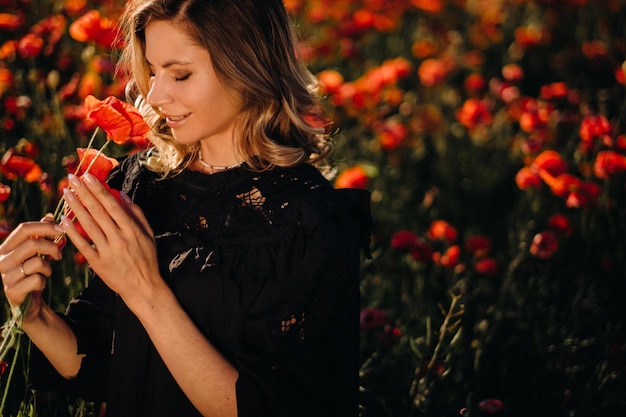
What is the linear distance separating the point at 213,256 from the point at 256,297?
0.42ft

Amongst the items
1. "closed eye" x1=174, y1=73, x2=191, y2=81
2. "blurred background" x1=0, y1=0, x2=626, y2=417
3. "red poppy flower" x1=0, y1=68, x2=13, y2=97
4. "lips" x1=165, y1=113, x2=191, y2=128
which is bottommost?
"blurred background" x1=0, y1=0, x2=626, y2=417

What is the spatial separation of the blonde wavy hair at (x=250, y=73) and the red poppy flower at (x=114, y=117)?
0.20 meters

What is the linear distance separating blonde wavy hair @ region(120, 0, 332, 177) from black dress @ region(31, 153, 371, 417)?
8 centimetres

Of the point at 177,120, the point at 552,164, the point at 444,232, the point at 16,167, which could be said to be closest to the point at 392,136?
the point at 444,232

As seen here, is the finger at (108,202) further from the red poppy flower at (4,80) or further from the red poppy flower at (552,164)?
the red poppy flower at (552,164)

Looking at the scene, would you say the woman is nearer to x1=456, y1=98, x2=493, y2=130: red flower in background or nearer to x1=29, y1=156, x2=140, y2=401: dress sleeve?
x1=29, y1=156, x2=140, y2=401: dress sleeve

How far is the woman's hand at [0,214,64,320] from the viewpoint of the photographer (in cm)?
130

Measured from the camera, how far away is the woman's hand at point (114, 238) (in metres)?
1.31

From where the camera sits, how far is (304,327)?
146 centimetres

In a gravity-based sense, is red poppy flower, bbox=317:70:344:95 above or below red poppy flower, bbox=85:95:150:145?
below

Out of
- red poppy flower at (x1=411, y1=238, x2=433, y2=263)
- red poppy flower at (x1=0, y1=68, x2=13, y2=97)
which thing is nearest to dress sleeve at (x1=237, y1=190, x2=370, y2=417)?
Answer: red poppy flower at (x1=411, y1=238, x2=433, y2=263)

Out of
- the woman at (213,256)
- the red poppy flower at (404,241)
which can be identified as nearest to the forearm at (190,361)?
the woman at (213,256)

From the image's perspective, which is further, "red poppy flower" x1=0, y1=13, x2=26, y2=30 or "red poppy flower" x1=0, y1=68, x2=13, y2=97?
"red poppy flower" x1=0, y1=13, x2=26, y2=30

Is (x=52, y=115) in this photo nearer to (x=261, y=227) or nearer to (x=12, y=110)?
(x=12, y=110)
